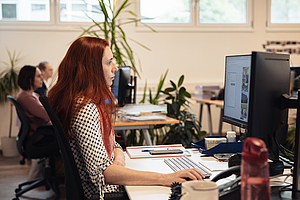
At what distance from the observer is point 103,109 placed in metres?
1.30

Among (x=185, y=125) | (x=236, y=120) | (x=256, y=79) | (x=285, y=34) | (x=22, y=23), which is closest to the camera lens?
(x=256, y=79)

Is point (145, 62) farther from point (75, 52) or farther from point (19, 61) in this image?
point (75, 52)

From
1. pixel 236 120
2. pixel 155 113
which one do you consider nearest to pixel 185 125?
pixel 155 113

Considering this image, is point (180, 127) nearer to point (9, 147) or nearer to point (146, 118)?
point (146, 118)

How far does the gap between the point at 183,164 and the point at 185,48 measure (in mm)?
4211

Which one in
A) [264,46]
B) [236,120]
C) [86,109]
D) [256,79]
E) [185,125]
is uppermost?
[264,46]

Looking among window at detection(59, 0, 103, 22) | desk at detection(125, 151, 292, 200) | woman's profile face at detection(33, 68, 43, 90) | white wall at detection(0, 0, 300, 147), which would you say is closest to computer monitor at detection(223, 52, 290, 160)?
desk at detection(125, 151, 292, 200)

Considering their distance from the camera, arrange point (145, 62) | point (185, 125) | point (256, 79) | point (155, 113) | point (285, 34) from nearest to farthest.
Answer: point (256, 79), point (155, 113), point (185, 125), point (145, 62), point (285, 34)

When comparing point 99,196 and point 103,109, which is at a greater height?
point 103,109

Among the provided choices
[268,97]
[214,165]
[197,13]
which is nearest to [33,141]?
[214,165]

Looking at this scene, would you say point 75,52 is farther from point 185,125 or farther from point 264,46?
point 264,46

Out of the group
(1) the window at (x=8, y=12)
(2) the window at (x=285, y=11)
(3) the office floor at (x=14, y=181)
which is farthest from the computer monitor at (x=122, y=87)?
(2) the window at (x=285, y=11)

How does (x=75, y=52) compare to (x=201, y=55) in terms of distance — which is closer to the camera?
(x=75, y=52)

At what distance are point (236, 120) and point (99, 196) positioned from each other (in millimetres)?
757
